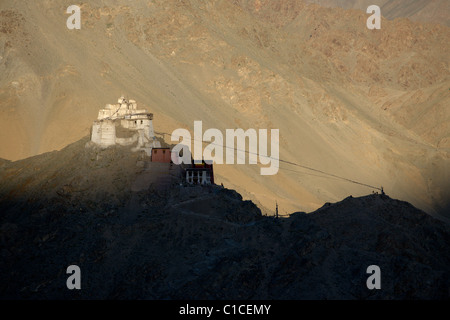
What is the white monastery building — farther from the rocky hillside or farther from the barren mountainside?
the barren mountainside

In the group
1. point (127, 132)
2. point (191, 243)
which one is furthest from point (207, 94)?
point (191, 243)

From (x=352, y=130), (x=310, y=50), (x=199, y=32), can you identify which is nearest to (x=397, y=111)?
(x=310, y=50)

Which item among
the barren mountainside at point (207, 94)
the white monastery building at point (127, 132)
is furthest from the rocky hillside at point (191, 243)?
the barren mountainside at point (207, 94)

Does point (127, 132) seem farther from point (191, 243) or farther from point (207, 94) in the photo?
point (207, 94)

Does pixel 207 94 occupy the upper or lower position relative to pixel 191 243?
upper

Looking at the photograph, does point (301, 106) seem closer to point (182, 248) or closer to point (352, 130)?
point (352, 130)

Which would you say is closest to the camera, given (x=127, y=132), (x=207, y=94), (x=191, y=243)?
(x=191, y=243)
